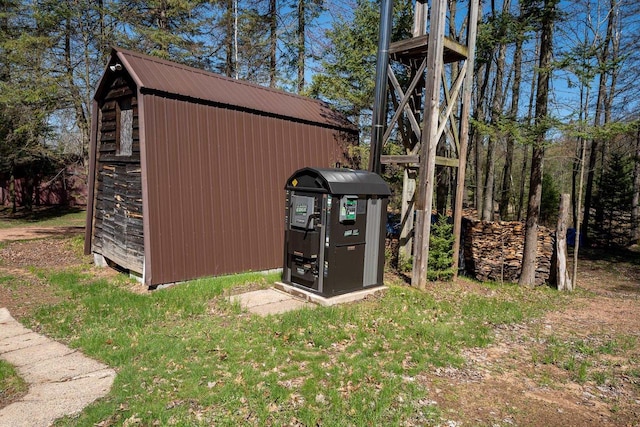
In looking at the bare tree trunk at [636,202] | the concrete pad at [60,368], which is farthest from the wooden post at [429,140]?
the bare tree trunk at [636,202]

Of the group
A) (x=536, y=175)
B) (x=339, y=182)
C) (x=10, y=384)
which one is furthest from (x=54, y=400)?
(x=536, y=175)

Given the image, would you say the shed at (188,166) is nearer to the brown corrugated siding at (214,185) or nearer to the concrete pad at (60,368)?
the brown corrugated siding at (214,185)

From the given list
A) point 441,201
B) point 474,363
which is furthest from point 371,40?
point 474,363

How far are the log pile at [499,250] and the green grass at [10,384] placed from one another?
940cm

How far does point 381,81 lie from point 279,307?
4.40 metres

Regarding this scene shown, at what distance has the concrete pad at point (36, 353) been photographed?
4395 millimetres

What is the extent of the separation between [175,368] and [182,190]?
3996mm

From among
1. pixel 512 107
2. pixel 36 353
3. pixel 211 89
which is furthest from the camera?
pixel 512 107

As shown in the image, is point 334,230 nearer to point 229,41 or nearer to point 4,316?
point 4,316

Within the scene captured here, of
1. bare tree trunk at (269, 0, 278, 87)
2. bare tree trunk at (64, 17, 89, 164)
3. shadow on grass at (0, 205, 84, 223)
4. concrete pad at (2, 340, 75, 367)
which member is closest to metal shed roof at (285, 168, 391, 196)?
concrete pad at (2, 340, 75, 367)

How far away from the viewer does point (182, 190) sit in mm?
7348

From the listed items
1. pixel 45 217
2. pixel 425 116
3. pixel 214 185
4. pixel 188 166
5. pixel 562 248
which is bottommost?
pixel 45 217

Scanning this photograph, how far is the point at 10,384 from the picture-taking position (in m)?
3.84

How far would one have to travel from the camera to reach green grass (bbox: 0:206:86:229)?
1750 centimetres
